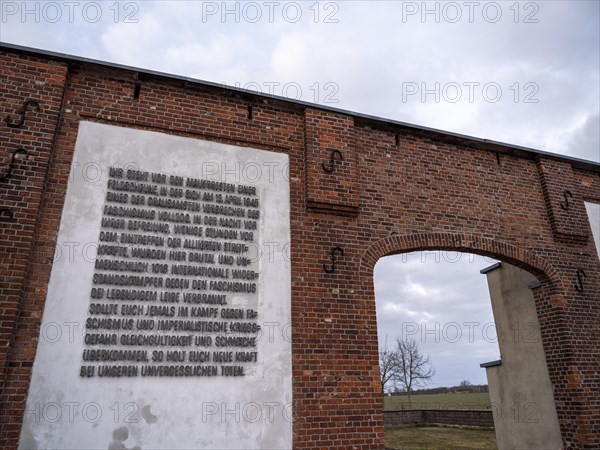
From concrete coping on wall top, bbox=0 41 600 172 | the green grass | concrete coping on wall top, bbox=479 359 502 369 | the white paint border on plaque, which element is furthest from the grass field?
the white paint border on plaque

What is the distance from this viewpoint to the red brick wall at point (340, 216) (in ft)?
17.7

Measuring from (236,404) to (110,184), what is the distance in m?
3.22

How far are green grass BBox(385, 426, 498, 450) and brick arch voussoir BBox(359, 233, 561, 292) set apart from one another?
8.87 metres

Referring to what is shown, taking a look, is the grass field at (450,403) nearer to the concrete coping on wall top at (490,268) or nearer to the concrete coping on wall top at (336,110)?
the concrete coping on wall top at (490,268)

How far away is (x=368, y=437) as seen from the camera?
581 centimetres

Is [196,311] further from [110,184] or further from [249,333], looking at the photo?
[110,184]

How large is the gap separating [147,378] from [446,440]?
15.2m

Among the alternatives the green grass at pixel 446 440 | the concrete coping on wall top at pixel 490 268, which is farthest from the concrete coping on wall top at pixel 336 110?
the green grass at pixel 446 440

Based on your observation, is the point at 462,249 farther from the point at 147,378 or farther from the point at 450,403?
the point at 450,403

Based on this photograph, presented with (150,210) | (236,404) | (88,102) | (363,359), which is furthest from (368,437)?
(88,102)

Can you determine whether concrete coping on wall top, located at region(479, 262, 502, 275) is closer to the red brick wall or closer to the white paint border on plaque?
the red brick wall

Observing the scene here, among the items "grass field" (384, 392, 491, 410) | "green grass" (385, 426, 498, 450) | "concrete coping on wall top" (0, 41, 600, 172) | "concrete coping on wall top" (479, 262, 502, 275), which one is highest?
"concrete coping on wall top" (0, 41, 600, 172)

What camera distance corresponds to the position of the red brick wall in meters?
5.41

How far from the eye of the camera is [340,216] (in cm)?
683
